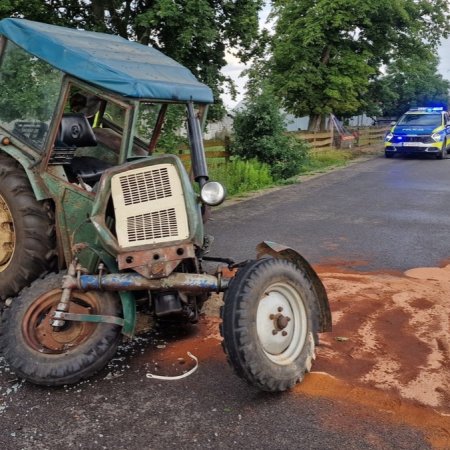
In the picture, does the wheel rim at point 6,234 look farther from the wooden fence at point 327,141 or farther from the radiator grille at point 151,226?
the wooden fence at point 327,141

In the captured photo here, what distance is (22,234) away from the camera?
418 centimetres

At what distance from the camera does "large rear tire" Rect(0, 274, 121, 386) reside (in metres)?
3.46

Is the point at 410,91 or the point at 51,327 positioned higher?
the point at 410,91

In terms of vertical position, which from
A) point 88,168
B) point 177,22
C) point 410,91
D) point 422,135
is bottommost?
point 422,135

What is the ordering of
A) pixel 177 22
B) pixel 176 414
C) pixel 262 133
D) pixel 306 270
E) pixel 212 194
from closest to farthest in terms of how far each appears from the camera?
1. pixel 176 414
2. pixel 212 194
3. pixel 306 270
4. pixel 177 22
5. pixel 262 133

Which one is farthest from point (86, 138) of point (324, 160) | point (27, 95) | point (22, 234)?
point (324, 160)

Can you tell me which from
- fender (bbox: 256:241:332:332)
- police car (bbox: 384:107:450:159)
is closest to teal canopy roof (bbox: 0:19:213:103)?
fender (bbox: 256:241:332:332)

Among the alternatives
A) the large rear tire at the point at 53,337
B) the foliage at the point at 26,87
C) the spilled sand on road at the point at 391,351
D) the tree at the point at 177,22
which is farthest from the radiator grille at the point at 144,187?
the tree at the point at 177,22

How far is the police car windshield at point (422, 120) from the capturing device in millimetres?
21625

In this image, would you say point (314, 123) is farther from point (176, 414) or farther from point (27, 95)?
point (176, 414)

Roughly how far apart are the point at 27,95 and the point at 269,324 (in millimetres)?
2737

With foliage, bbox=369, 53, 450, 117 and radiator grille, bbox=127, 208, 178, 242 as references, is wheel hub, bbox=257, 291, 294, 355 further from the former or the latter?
foliage, bbox=369, 53, 450, 117

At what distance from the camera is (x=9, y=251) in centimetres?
433

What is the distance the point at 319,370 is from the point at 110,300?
1.58m
